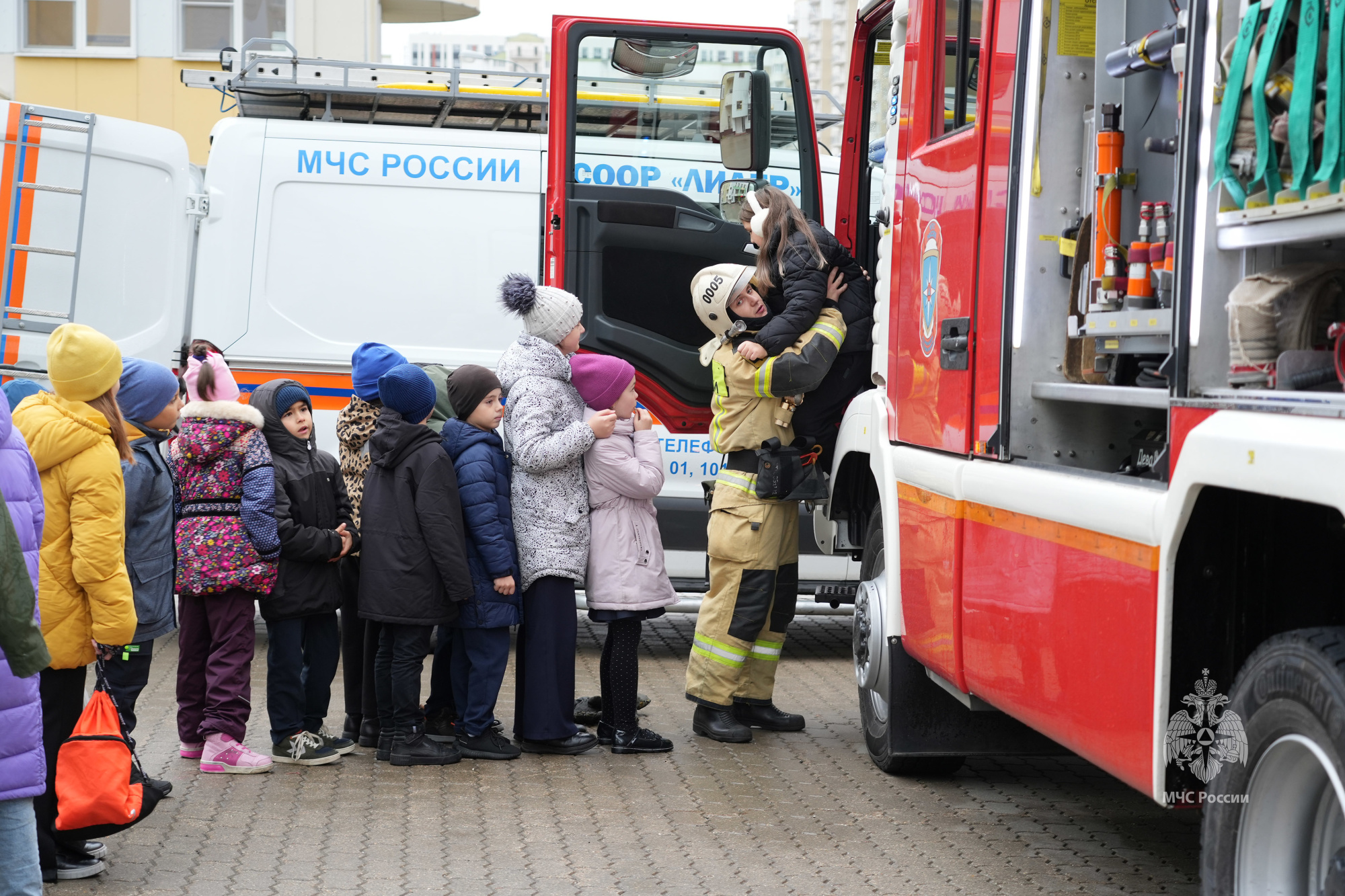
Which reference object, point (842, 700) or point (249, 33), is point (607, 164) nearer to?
point (842, 700)

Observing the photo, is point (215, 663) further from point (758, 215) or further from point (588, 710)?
point (758, 215)

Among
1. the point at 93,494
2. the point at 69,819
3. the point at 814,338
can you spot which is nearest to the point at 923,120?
the point at 814,338

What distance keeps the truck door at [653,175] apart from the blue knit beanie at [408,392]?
1.49 meters

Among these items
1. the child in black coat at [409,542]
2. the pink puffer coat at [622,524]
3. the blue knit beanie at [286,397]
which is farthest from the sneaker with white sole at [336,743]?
the blue knit beanie at [286,397]

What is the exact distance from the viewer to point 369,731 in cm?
580

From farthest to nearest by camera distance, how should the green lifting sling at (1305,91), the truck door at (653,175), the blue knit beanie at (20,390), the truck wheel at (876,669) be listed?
the truck door at (653,175) < the truck wheel at (876,669) < the blue knit beanie at (20,390) < the green lifting sling at (1305,91)

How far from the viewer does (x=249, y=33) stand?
1809 centimetres

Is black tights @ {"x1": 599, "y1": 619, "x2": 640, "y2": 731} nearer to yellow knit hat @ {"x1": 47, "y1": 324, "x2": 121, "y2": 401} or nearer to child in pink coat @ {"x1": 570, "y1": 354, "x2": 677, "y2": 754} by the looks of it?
child in pink coat @ {"x1": 570, "y1": 354, "x2": 677, "y2": 754}

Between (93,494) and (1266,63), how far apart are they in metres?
3.11

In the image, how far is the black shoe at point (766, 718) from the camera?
6.13m

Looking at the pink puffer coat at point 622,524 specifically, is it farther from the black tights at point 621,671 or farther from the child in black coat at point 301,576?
the child in black coat at point 301,576

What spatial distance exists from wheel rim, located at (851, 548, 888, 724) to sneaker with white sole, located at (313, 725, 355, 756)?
2.00 meters

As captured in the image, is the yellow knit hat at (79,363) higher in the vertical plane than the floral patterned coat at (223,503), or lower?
higher

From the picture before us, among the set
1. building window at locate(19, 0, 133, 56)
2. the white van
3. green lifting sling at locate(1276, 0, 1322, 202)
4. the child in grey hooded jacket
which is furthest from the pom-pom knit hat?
building window at locate(19, 0, 133, 56)
